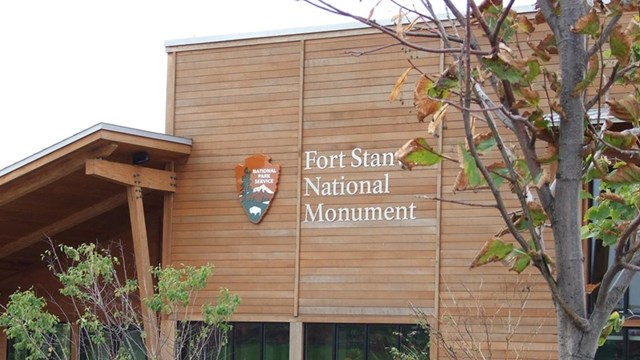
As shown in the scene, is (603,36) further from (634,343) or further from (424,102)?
(634,343)

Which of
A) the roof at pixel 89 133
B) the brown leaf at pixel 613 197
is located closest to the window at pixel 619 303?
the roof at pixel 89 133

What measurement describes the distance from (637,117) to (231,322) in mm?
14923

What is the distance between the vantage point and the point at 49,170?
56.5ft

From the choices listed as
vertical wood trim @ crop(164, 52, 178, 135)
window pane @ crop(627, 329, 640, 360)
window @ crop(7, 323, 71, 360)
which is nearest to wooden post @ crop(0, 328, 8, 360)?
window @ crop(7, 323, 71, 360)

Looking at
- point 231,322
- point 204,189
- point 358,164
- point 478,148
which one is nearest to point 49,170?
point 204,189

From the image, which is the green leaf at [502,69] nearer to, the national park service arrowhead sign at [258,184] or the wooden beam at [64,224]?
the national park service arrowhead sign at [258,184]

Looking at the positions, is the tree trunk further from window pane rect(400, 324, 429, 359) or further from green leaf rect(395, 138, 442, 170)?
window pane rect(400, 324, 429, 359)

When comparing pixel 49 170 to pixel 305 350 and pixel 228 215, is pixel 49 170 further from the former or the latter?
pixel 305 350

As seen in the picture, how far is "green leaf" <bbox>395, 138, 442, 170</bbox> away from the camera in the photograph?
289 centimetres

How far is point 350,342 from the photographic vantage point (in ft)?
54.2

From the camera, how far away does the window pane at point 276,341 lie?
16.9m

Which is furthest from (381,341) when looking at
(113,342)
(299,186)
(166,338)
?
(113,342)

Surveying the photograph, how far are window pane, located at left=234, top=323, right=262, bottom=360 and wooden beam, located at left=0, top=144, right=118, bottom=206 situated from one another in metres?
3.43

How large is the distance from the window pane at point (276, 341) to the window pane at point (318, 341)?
0.32 m
